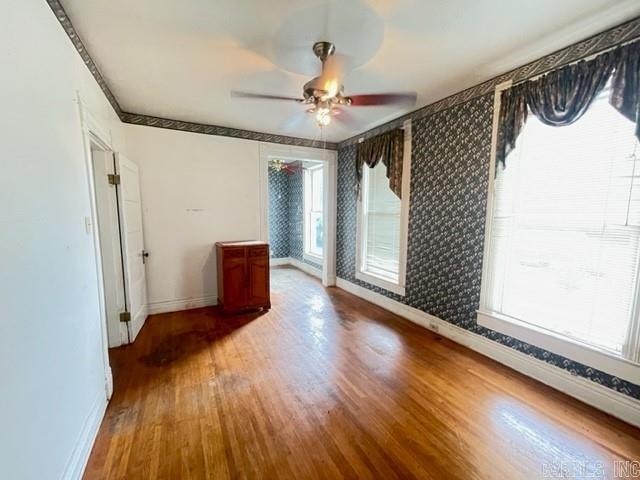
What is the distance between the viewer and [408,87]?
2.62 metres

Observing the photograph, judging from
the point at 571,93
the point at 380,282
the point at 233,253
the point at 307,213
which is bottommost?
the point at 380,282

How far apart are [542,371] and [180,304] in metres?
4.06

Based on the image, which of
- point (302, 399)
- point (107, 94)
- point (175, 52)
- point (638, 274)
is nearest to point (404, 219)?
point (638, 274)

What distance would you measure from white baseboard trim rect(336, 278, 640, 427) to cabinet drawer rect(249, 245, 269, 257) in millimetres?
1983

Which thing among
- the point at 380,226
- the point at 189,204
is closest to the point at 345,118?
the point at 380,226

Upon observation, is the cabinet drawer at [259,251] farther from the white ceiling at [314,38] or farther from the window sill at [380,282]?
the white ceiling at [314,38]

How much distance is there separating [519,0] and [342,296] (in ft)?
12.3

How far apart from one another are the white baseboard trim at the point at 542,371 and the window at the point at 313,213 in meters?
2.80

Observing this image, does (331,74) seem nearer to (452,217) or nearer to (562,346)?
(452,217)

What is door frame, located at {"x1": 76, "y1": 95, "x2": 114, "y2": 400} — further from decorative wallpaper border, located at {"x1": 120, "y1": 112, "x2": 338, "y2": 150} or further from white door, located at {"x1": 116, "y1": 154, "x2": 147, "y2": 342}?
decorative wallpaper border, located at {"x1": 120, "y1": 112, "x2": 338, "y2": 150}

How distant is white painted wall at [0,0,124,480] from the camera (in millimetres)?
960

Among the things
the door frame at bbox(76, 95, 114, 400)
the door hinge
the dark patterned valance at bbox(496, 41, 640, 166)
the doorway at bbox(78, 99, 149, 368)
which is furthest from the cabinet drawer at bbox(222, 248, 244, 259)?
the dark patterned valance at bbox(496, 41, 640, 166)

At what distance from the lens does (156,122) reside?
3.48m

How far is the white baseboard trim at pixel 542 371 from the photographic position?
1.81 metres
